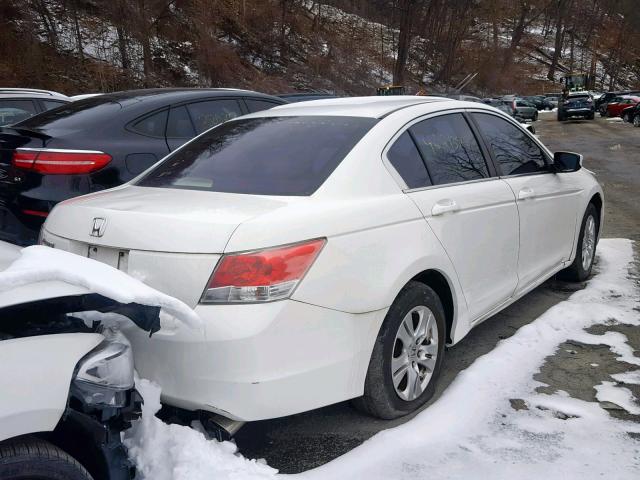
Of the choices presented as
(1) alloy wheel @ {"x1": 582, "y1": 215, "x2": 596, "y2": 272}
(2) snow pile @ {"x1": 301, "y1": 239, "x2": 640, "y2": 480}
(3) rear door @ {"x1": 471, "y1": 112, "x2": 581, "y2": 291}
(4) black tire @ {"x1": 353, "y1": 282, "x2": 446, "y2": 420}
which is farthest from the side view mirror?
(4) black tire @ {"x1": 353, "y1": 282, "x2": 446, "y2": 420}

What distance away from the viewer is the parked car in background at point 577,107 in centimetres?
3494

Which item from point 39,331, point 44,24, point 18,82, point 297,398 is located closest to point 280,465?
point 297,398

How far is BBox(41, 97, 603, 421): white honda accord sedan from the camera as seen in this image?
252 cm

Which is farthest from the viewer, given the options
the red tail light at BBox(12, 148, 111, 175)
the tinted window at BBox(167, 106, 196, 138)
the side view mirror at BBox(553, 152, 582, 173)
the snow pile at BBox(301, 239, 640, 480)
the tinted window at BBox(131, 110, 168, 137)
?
the tinted window at BBox(167, 106, 196, 138)

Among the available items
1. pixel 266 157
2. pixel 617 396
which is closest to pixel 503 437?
pixel 617 396

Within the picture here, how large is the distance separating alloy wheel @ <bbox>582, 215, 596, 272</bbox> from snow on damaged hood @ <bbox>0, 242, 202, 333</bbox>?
4.05 m

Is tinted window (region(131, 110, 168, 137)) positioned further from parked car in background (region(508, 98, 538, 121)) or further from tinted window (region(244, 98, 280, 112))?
parked car in background (region(508, 98, 538, 121))

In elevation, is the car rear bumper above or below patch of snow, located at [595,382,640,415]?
above

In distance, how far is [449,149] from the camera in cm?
380

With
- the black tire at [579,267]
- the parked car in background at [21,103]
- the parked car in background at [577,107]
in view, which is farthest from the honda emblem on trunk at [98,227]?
the parked car in background at [577,107]

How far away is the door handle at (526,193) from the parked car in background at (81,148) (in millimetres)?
2848

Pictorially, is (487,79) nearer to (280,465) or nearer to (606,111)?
(606,111)

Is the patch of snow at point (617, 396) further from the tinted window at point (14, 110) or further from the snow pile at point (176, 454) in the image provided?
the tinted window at point (14, 110)

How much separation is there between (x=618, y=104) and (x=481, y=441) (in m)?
37.7
